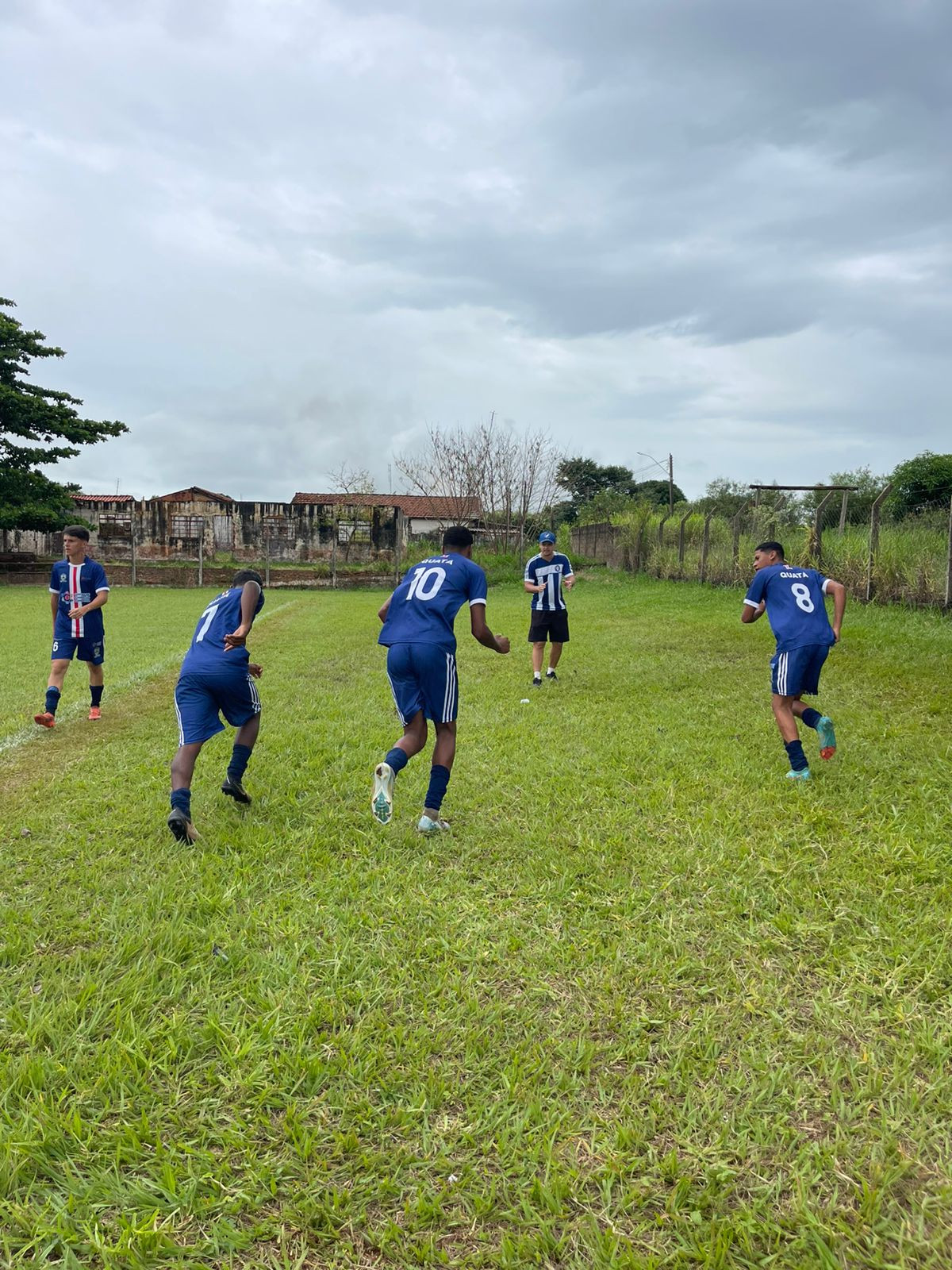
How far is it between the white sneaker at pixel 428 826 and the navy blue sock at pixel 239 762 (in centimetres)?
120

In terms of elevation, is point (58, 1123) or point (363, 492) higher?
point (363, 492)

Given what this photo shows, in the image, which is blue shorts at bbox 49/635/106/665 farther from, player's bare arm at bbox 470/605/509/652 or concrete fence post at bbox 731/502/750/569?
concrete fence post at bbox 731/502/750/569

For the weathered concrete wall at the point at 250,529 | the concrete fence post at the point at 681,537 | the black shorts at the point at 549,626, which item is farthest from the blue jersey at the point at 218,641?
the weathered concrete wall at the point at 250,529

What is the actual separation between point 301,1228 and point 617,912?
1850 millimetres

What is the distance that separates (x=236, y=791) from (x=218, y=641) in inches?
36.7

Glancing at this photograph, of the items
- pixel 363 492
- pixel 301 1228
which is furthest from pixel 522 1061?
pixel 363 492

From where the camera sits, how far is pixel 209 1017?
2580 millimetres

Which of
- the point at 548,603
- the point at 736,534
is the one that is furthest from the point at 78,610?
the point at 736,534

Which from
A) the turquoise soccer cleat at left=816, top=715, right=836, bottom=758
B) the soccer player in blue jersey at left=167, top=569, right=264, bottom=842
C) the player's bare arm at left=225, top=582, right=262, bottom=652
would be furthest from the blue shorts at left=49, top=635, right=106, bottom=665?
the turquoise soccer cleat at left=816, top=715, right=836, bottom=758

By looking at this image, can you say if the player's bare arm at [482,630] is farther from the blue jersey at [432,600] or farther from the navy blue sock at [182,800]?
the navy blue sock at [182,800]

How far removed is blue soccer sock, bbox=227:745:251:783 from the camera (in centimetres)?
475

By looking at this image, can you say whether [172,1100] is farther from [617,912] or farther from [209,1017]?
[617,912]

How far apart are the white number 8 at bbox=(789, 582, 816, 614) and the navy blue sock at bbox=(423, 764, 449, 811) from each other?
114 inches

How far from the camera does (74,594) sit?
743 centimetres
